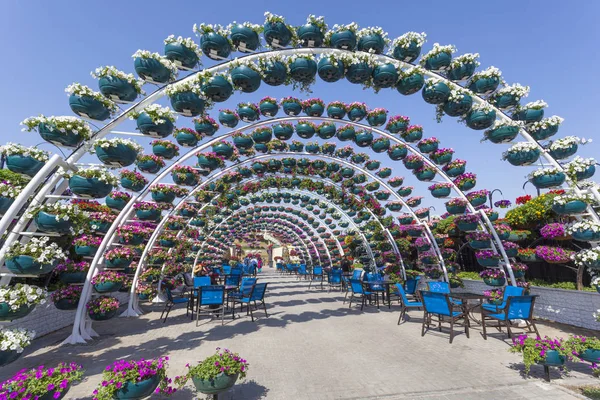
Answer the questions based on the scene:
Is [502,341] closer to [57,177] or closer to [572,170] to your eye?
[572,170]

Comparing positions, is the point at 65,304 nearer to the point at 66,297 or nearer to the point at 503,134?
the point at 66,297

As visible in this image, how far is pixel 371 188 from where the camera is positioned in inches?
496

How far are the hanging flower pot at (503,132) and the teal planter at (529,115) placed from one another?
0.34 metres

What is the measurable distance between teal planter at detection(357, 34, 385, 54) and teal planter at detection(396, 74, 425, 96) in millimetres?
752

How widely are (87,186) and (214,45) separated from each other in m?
3.18

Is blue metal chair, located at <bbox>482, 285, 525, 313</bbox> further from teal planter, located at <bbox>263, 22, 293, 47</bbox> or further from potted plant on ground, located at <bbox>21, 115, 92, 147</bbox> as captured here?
potted plant on ground, located at <bbox>21, 115, 92, 147</bbox>

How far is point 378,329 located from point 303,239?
20.2 metres

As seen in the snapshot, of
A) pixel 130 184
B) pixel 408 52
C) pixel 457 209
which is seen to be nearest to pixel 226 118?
pixel 130 184

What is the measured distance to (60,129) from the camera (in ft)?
15.1

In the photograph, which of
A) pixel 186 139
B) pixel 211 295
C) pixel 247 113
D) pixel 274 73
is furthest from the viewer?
pixel 247 113

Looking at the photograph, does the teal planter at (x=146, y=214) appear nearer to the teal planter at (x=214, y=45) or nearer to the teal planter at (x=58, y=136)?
the teal planter at (x=58, y=136)

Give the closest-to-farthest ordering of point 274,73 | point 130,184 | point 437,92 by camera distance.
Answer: point 274,73, point 437,92, point 130,184

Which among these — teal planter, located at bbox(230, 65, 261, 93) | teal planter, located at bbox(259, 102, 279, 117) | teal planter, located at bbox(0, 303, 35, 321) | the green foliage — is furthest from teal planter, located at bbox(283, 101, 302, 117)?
the green foliage

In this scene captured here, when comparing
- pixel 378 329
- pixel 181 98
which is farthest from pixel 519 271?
pixel 181 98
